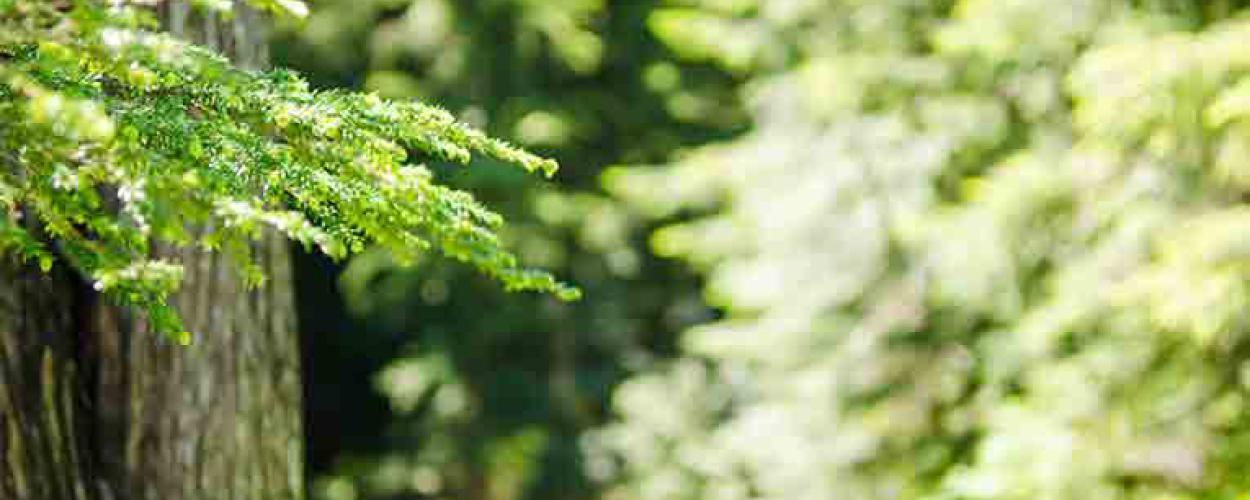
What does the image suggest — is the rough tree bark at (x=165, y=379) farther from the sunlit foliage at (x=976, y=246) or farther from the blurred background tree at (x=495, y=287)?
the blurred background tree at (x=495, y=287)

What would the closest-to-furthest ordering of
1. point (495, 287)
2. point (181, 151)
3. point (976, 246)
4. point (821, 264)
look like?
point (181, 151)
point (976, 246)
point (821, 264)
point (495, 287)

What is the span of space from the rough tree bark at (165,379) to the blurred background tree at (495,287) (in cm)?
676

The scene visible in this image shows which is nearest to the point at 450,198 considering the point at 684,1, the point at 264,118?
the point at 264,118

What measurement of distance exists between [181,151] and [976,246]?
18.6 feet

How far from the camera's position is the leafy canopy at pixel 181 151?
1893 mm

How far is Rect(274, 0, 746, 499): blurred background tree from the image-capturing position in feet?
36.3

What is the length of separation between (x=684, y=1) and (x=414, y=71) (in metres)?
2.17

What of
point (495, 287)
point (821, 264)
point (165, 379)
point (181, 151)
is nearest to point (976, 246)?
point (821, 264)

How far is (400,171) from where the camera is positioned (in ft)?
7.48

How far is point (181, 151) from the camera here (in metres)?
2.23

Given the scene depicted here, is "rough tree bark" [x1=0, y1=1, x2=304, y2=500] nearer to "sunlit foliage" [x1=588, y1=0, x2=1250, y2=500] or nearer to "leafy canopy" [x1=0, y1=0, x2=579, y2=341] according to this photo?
"leafy canopy" [x1=0, y1=0, x2=579, y2=341]

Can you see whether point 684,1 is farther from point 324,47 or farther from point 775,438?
point 775,438

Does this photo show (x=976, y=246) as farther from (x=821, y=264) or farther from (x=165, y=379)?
(x=165, y=379)

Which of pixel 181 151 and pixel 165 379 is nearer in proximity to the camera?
pixel 181 151
